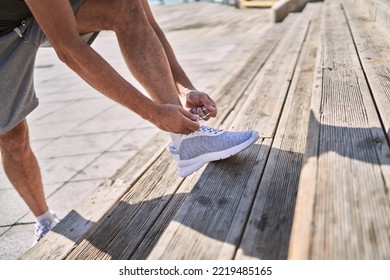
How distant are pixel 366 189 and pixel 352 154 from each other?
8.0 inches

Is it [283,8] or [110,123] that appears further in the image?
[283,8]

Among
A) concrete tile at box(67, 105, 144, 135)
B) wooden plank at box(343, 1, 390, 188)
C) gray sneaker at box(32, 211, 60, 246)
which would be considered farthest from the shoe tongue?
concrete tile at box(67, 105, 144, 135)

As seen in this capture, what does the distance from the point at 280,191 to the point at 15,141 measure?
1362 mm

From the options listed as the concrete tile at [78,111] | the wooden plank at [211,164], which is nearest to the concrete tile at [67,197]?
the wooden plank at [211,164]

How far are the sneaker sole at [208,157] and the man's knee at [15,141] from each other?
0.89m

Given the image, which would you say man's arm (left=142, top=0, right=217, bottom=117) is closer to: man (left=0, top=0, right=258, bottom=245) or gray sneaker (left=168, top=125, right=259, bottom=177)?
man (left=0, top=0, right=258, bottom=245)

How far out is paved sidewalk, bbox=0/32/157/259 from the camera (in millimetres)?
2561

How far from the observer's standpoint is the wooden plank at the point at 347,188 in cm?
93

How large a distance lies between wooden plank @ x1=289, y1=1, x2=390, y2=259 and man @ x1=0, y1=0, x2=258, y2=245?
16.1 inches

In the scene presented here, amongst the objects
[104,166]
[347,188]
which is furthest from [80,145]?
[347,188]

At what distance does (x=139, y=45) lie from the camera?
5.77ft

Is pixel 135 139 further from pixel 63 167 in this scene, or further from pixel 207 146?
pixel 207 146

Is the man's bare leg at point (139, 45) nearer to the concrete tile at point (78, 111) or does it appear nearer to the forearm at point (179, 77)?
the forearm at point (179, 77)
